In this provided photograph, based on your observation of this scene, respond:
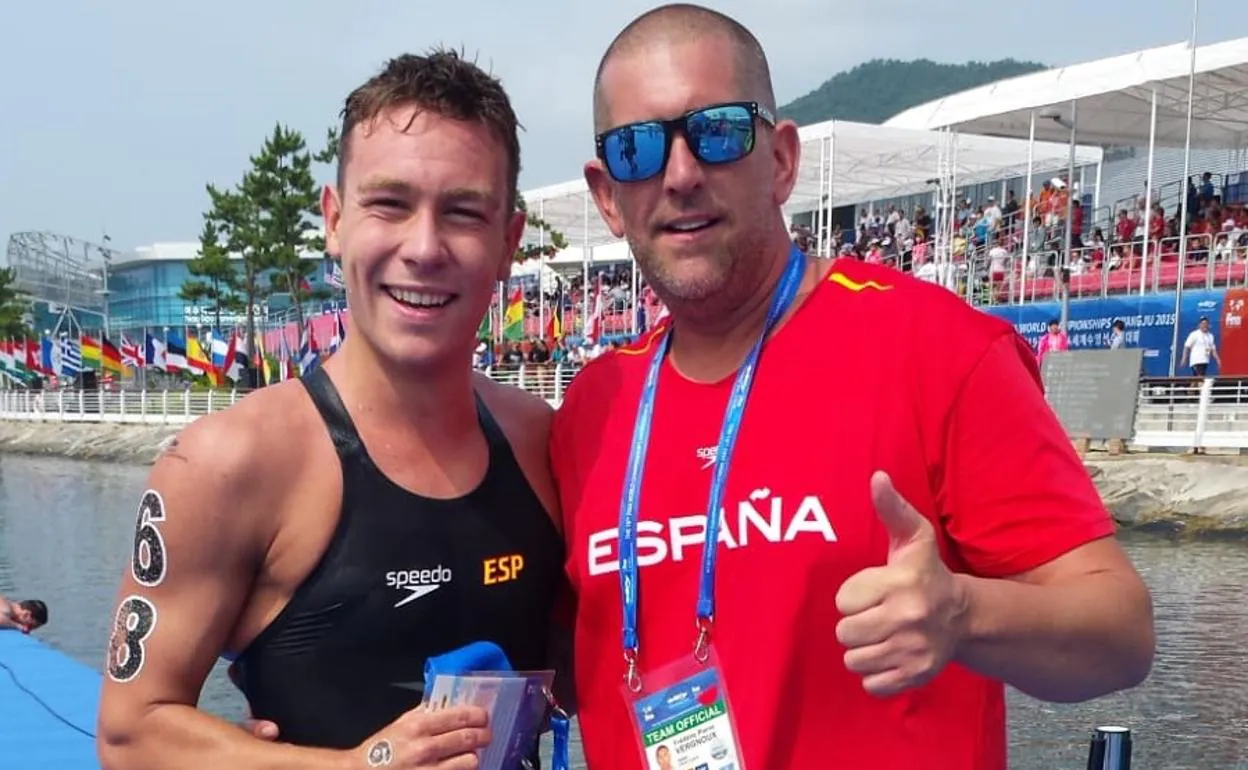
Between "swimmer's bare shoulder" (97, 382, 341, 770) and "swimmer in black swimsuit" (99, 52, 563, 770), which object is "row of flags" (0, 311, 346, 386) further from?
"swimmer's bare shoulder" (97, 382, 341, 770)

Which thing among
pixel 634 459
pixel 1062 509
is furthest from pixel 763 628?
pixel 1062 509

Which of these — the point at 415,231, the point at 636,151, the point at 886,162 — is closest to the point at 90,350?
the point at 886,162

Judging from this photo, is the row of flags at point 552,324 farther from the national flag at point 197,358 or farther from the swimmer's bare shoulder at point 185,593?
the swimmer's bare shoulder at point 185,593

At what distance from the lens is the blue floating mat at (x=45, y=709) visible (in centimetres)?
483

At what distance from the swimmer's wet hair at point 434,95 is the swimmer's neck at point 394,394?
39 cm

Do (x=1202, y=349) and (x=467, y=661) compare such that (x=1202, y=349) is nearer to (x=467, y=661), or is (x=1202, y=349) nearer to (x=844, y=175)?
(x=844, y=175)

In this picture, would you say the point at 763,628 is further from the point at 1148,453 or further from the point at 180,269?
the point at 180,269

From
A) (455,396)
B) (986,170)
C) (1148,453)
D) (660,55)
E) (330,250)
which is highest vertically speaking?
(986,170)

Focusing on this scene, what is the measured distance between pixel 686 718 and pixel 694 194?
101 cm

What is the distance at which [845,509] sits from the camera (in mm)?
1953

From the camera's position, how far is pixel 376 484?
2.19 meters

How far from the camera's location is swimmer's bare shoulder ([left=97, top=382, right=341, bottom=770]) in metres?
1.99

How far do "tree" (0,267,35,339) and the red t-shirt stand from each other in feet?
218

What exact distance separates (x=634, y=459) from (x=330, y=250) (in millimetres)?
810
